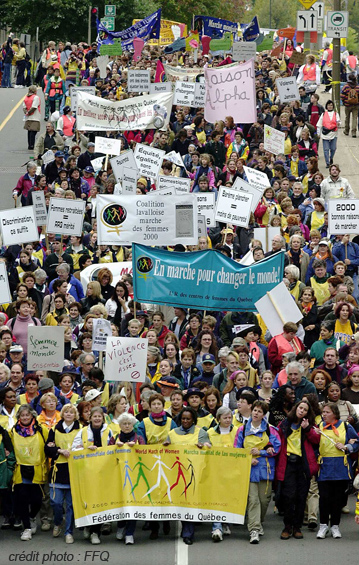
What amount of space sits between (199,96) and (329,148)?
2.95 m

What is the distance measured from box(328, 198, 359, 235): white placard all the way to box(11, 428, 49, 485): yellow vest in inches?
272

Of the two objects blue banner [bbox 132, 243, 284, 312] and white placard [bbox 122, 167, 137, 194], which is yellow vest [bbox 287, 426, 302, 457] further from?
white placard [bbox 122, 167, 137, 194]

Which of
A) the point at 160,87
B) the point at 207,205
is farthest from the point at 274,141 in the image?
the point at 160,87

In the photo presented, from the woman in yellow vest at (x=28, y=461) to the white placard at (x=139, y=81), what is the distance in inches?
666

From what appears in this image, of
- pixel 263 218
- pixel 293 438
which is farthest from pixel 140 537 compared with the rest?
pixel 263 218

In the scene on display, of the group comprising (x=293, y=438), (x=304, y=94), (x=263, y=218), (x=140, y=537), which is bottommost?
(x=140, y=537)

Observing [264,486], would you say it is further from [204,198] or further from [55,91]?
[55,91]

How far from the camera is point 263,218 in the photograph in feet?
64.4

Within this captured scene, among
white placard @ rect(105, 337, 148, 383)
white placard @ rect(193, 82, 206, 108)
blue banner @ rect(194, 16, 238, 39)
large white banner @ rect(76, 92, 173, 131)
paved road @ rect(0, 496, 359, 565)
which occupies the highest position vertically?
blue banner @ rect(194, 16, 238, 39)

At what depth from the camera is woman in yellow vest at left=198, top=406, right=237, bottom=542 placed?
11969 millimetres

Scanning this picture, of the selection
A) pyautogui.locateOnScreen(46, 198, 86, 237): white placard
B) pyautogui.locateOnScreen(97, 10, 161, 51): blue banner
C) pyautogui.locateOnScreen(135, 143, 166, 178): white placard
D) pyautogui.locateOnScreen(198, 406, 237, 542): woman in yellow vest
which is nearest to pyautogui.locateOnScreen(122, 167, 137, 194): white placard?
pyautogui.locateOnScreen(135, 143, 166, 178): white placard

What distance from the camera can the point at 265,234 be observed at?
18.0 metres

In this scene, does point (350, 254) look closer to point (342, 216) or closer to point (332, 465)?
point (342, 216)

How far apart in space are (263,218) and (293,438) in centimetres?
807
